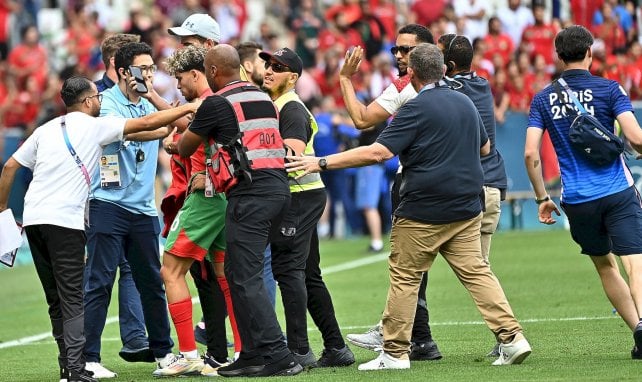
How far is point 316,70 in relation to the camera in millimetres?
24391

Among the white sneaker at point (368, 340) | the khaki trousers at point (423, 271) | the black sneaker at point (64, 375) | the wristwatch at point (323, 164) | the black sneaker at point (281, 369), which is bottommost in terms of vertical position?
the white sneaker at point (368, 340)

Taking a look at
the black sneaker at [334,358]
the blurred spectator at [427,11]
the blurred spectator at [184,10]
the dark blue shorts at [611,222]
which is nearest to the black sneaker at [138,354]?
the black sneaker at [334,358]

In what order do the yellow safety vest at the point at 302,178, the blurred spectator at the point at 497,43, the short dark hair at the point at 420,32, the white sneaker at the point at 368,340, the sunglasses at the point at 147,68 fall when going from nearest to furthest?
the yellow safety vest at the point at 302,178, the sunglasses at the point at 147,68, the short dark hair at the point at 420,32, the white sneaker at the point at 368,340, the blurred spectator at the point at 497,43

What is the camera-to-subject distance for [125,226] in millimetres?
10000

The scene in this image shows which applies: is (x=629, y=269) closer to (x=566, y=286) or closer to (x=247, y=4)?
(x=566, y=286)

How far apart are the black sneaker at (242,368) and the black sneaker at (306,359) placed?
55 centimetres

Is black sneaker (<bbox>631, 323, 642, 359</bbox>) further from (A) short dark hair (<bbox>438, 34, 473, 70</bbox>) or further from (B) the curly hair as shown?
(B) the curly hair

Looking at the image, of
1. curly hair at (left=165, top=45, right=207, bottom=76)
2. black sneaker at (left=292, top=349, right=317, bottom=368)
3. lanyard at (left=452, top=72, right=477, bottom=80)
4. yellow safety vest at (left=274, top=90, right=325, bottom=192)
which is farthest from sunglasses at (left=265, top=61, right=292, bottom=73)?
black sneaker at (left=292, top=349, right=317, bottom=368)

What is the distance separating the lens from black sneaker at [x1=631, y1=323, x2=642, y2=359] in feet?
29.3

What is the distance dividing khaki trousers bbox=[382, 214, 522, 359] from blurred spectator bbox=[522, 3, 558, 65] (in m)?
14.1

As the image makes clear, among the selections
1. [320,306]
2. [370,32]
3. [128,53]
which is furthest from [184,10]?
[320,306]

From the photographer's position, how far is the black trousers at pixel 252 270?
347 inches

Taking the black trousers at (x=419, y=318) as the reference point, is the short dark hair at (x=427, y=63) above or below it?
above

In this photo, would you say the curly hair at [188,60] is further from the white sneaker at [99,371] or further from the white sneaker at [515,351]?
the white sneaker at [515,351]
